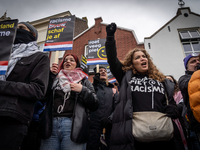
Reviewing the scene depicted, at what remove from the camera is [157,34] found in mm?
9531

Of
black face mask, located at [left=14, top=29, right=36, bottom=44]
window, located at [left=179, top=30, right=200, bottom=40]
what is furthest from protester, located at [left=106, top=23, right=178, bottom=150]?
window, located at [left=179, top=30, right=200, bottom=40]

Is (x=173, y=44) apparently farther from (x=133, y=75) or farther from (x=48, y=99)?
(x=48, y=99)

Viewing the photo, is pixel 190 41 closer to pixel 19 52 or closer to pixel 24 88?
pixel 19 52

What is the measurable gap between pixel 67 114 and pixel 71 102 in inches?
7.2

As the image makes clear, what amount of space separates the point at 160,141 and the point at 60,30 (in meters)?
4.70

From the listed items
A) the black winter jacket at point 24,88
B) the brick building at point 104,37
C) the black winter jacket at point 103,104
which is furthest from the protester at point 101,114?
the brick building at point 104,37

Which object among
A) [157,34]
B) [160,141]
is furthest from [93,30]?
[160,141]

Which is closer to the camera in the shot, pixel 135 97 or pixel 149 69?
pixel 135 97

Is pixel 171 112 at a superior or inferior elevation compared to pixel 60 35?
inferior

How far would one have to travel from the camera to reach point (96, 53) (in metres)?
6.41

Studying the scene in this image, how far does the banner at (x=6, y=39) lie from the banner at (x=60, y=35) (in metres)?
2.45

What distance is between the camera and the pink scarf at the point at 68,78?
210 cm

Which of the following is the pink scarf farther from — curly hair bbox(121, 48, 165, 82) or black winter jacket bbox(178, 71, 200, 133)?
black winter jacket bbox(178, 71, 200, 133)

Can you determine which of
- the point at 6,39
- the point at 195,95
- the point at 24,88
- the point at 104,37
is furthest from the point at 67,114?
the point at 104,37
